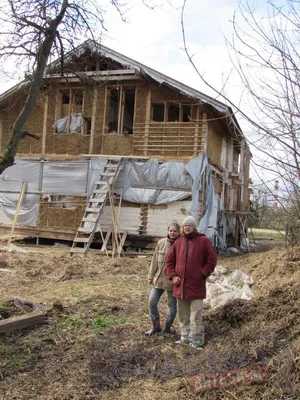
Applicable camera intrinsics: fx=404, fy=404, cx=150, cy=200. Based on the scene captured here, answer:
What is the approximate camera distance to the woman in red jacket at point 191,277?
482 cm

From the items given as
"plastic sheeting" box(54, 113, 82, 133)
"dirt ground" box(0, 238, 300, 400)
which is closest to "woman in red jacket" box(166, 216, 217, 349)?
"dirt ground" box(0, 238, 300, 400)

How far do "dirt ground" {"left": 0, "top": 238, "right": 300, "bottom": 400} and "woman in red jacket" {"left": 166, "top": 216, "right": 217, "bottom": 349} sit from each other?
0.22 meters

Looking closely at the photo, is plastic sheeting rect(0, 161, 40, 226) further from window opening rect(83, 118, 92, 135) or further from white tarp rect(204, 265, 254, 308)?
white tarp rect(204, 265, 254, 308)

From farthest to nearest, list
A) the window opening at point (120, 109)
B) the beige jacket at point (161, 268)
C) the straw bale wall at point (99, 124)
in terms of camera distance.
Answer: the straw bale wall at point (99, 124) → the window opening at point (120, 109) → the beige jacket at point (161, 268)

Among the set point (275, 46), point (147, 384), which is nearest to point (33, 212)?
point (147, 384)

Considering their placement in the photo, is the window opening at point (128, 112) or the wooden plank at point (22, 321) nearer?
the wooden plank at point (22, 321)

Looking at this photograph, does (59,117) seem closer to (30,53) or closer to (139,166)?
(139,166)

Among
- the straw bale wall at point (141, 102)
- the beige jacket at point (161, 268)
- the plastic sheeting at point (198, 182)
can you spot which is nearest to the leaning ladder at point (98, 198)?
the straw bale wall at point (141, 102)

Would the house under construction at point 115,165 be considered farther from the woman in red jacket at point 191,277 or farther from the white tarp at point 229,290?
the woman in red jacket at point 191,277

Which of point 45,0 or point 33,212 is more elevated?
point 45,0

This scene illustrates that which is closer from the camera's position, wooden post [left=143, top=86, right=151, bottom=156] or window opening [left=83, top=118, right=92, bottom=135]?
wooden post [left=143, top=86, right=151, bottom=156]

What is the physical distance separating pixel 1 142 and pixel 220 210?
9.41 meters

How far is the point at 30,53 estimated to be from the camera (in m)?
5.10

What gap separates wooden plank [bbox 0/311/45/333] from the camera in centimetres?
495
